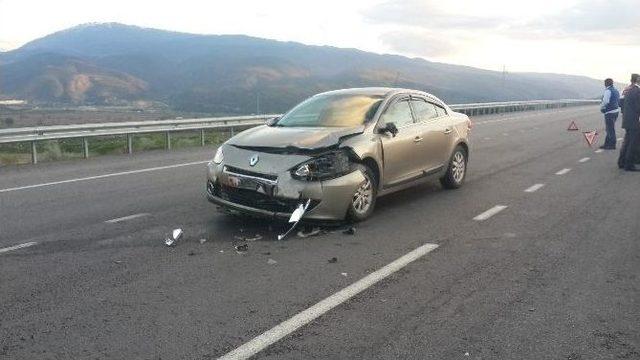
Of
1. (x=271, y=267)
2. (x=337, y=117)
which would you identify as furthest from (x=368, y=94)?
(x=271, y=267)

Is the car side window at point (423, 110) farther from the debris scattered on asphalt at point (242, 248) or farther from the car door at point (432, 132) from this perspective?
the debris scattered on asphalt at point (242, 248)

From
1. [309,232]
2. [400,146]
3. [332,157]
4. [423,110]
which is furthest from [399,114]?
[309,232]

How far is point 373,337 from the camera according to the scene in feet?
14.0

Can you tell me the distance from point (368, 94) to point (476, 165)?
5.75 meters

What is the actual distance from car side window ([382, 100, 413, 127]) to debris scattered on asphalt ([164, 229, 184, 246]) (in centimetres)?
305

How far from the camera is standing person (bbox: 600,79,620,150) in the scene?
711 inches

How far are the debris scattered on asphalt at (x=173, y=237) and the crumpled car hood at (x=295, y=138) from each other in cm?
127

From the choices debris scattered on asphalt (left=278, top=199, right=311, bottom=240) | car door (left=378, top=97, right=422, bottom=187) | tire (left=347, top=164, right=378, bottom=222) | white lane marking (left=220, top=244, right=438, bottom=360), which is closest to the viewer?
white lane marking (left=220, top=244, right=438, bottom=360)

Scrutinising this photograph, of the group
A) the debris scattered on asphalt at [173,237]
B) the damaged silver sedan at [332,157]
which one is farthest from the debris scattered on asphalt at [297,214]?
the debris scattered on asphalt at [173,237]

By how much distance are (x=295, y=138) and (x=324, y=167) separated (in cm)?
56

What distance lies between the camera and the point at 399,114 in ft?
29.3

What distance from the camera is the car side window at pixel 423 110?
31.0 feet

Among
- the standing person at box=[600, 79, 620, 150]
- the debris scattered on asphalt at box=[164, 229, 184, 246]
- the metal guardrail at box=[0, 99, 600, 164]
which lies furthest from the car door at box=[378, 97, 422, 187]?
the standing person at box=[600, 79, 620, 150]

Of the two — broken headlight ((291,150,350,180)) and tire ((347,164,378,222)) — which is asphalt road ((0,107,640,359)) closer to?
tire ((347,164,378,222))
